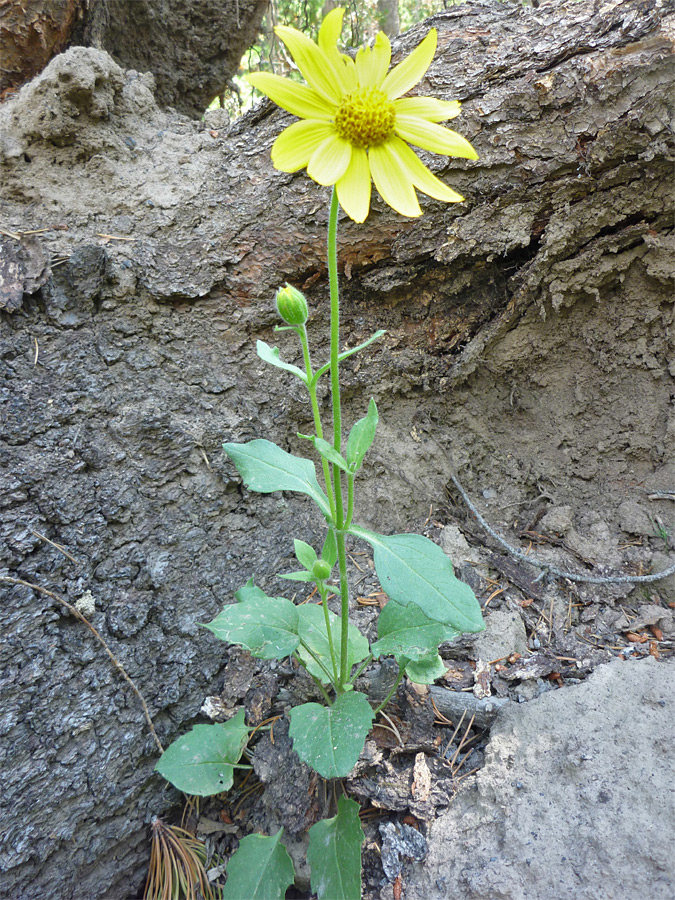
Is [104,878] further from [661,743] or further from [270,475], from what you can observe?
[661,743]

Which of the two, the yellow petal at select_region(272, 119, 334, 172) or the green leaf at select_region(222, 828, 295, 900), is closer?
the yellow petal at select_region(272, 119, 334, 172)

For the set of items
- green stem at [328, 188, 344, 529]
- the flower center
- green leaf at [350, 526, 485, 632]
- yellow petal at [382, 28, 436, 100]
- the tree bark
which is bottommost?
A: green leaf at [350, 526, 485, 632]

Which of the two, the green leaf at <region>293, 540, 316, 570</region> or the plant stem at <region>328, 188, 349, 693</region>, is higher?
the plant stem at <region>328, 188, 349, 693</region>

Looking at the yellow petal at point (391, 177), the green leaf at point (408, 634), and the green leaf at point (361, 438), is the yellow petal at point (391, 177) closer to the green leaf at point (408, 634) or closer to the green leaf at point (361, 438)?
the green leaf at point (361, 438)

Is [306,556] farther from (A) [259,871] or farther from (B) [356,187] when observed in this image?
(B) [356,187]

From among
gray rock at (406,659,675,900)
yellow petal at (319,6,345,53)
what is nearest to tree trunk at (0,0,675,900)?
gray rock at (406,659,675,900)

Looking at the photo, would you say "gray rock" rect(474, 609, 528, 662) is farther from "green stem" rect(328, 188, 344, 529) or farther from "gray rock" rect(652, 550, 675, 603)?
"green stem" rect(328, 188, 344, 529)
